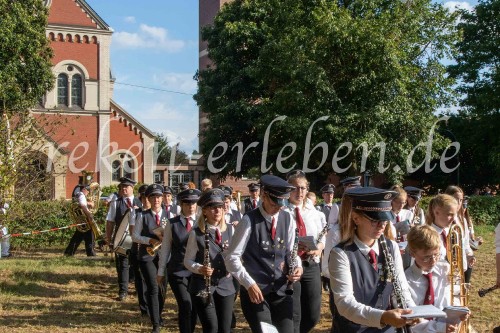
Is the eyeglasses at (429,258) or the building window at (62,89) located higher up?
the building window at (62,89)

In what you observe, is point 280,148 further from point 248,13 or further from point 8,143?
point 8,143

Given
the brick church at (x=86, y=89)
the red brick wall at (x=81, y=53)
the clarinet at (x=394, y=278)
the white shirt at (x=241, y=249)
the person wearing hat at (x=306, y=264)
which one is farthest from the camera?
the red brick wall at (x=81, y=53)

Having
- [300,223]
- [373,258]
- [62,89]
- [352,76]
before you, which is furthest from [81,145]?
[373,258]

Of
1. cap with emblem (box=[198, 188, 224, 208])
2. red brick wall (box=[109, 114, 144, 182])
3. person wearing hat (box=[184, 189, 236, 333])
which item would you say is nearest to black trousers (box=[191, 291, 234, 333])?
person wearing hat (box=[184, 189, 236, 333])

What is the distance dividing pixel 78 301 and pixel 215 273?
5.95 metres

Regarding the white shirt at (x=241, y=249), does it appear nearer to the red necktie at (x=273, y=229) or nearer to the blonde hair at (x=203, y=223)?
the red necktie at (x=273, y=229)

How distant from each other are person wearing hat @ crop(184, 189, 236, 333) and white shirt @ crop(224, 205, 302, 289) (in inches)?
38.1

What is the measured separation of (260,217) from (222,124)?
95.7 ft

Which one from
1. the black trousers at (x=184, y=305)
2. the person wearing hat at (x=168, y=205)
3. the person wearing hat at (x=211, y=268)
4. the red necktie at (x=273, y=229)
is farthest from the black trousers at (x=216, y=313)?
the person wearing hat at (x=168, y=205)

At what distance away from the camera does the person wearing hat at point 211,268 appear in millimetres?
6730

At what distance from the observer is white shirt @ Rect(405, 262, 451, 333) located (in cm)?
A: 481

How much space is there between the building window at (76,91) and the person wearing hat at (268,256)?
38.3 meters

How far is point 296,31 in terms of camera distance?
90.0 feet

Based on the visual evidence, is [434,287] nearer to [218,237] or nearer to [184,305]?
[218,237]
